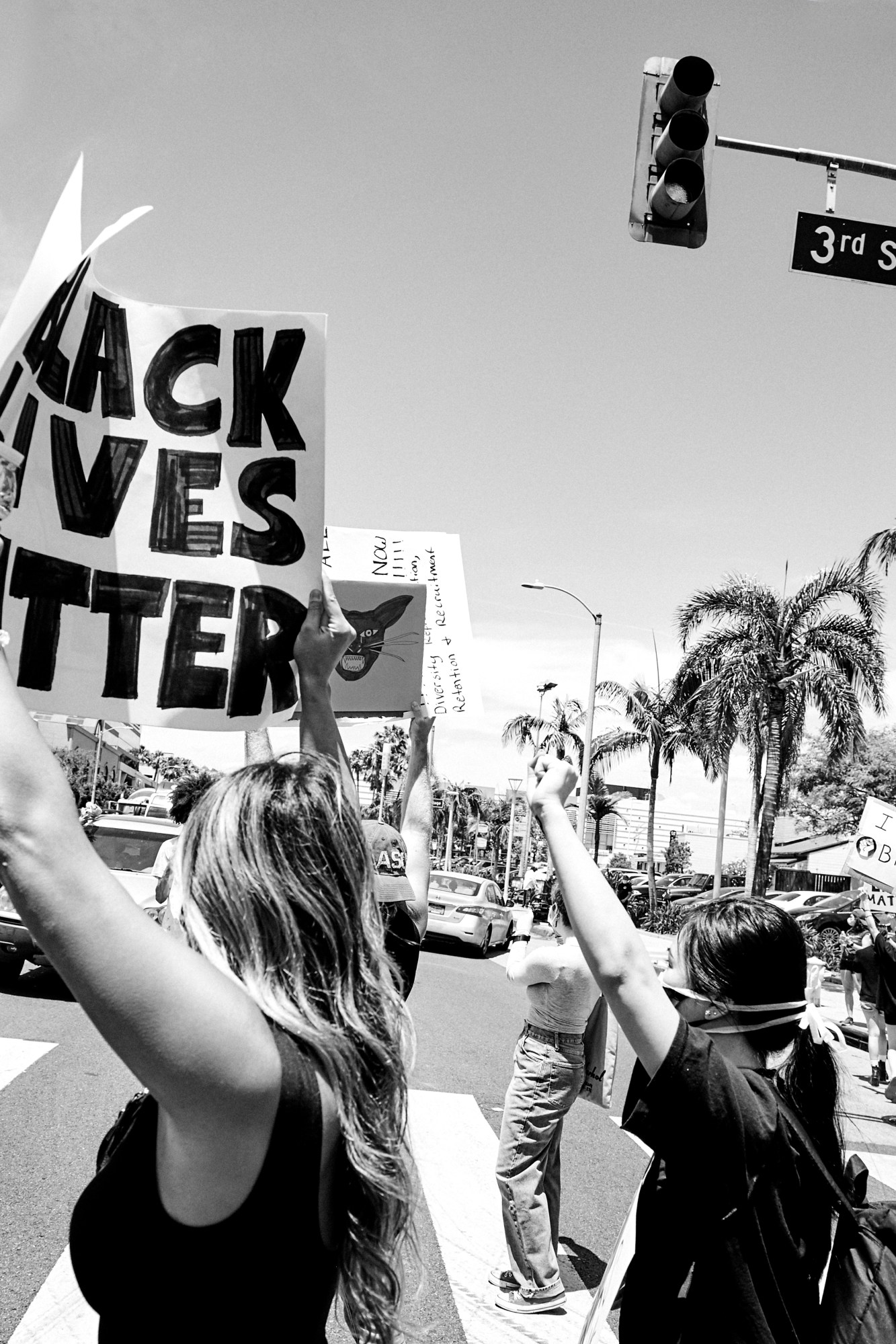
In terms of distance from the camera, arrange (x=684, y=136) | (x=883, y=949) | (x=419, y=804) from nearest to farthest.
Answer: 1. (x=419, y=804)
2. (x=684, y=136)
3. (x=883, y=949)

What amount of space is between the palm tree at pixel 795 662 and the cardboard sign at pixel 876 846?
37.3ft

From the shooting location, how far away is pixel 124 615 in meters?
2.94

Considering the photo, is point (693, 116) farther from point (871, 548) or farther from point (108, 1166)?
point (871, 548)

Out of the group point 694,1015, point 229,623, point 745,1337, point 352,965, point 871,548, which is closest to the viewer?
point 352,965

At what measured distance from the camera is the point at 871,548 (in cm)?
2106

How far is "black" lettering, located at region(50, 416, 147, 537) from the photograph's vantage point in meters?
2.85

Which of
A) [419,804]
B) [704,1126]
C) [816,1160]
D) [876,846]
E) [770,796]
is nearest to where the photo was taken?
[704,1126]

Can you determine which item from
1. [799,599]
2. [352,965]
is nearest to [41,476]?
[352,965]

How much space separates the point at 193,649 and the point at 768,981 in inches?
63.1

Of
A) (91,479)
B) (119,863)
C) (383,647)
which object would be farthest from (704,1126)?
(119,863)

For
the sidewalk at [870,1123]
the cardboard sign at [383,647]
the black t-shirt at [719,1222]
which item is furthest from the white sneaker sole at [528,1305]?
the black t-shirt at [719,1222]

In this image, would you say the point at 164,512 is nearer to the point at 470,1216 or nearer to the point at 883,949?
the point at 470,1216

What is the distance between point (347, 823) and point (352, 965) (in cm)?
20

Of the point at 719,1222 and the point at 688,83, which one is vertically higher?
the point at 688,83
